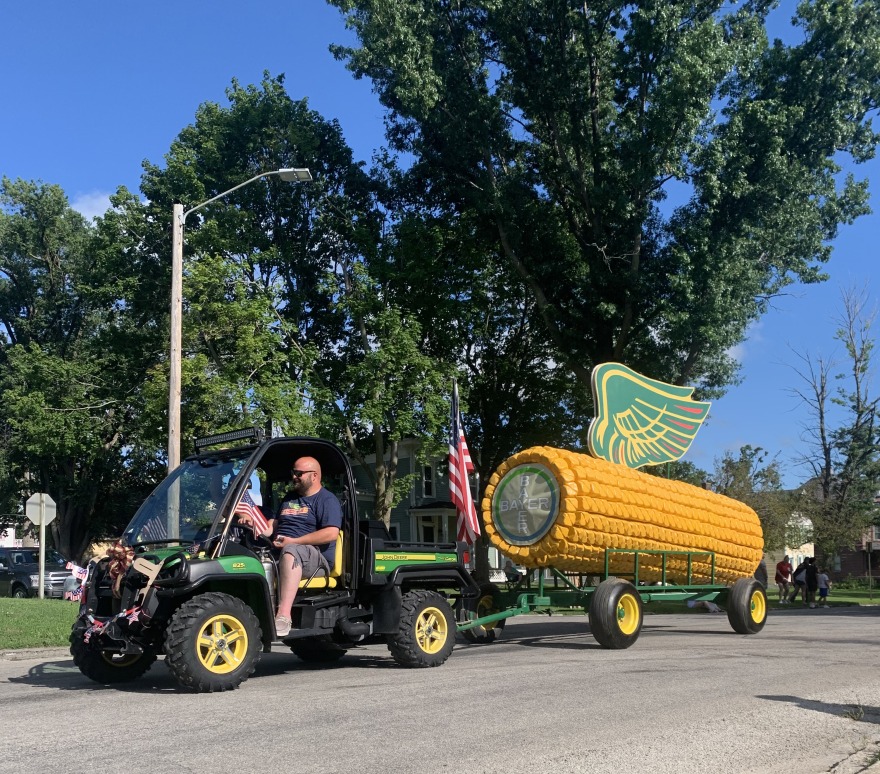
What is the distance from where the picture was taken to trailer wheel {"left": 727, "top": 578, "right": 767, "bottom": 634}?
50.8 feet

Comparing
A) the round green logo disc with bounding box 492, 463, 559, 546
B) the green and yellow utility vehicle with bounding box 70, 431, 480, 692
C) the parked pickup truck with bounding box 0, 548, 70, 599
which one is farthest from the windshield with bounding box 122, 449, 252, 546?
the parked pickup truck with bounding box 0, 548, 70, 599

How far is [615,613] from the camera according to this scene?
12.6 m

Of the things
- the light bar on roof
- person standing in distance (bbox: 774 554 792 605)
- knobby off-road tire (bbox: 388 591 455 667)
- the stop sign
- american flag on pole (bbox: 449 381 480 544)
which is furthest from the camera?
person standing in distance (bbox: 774 554 792 605)

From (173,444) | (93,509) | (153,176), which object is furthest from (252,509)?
(93,509)

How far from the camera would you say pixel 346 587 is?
32.7ft

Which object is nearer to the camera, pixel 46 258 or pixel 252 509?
pixel 252 509

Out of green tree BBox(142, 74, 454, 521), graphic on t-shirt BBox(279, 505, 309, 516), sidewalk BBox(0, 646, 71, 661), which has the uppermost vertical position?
green tree BBox(142, 74, 454, 521)

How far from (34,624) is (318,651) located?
7.83 meters

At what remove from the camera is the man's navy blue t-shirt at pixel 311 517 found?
9.59 m

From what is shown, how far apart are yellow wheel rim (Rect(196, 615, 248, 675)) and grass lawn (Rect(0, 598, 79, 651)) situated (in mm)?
6490

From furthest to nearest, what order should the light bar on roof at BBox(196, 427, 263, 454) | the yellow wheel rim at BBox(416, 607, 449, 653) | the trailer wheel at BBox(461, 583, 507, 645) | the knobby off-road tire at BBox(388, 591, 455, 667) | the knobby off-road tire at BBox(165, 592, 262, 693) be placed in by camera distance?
the trailer wheel at BBox(461, 583, 507, 645)
the yellow wheel rim at BBox(416, 607, 449, 653)
the knobby off-road tire at BBox(388, 591, 455, 667)
the light bar on roof at BBox(196, 427, 263, 454)
the knobby off-road tire at BBox(165, 592, 262, 693)

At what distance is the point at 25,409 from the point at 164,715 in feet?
105

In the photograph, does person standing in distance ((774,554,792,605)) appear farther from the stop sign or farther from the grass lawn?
the stop sign

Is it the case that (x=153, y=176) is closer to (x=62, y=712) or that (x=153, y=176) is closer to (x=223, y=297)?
(x=223, y=297)
